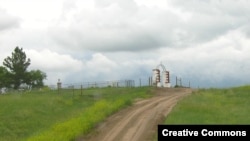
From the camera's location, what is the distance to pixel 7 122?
3822 cm

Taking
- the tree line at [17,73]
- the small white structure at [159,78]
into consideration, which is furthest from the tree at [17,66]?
the small white structure at [159,78]

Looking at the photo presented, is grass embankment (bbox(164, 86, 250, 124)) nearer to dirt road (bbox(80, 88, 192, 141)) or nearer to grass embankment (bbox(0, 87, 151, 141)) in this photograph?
dirt road (bbox(80, 88, 192, 141))

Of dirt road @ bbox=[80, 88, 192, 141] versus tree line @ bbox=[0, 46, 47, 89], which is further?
tree line @ bbox=[0, 46, 47, 89]

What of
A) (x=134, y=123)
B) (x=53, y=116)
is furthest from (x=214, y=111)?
(x=53, y=116)

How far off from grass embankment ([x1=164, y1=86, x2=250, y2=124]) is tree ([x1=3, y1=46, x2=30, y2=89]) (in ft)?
211

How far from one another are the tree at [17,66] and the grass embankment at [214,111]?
64.2 metres

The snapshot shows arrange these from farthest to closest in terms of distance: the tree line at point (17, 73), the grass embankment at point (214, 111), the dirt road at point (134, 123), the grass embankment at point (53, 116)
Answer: the tree line at point (17, 73)
the grass embankment at point (214, 111)
the grass embankment at point (53, 116)
the dirt road at point (134, 123)


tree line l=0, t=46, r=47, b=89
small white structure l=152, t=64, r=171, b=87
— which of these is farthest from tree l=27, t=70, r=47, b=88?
small white structure l=152, t=64, r=171, b=87

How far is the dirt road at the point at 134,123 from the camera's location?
29.0 m

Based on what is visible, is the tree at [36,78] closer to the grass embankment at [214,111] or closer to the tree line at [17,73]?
the tree line at [17,73]

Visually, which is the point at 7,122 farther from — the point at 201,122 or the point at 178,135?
the point at 178,135

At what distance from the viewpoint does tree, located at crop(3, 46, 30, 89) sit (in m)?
109

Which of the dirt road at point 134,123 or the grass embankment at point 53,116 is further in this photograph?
the grass embankment at point 53,116

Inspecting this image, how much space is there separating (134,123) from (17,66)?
7981 centimetres
